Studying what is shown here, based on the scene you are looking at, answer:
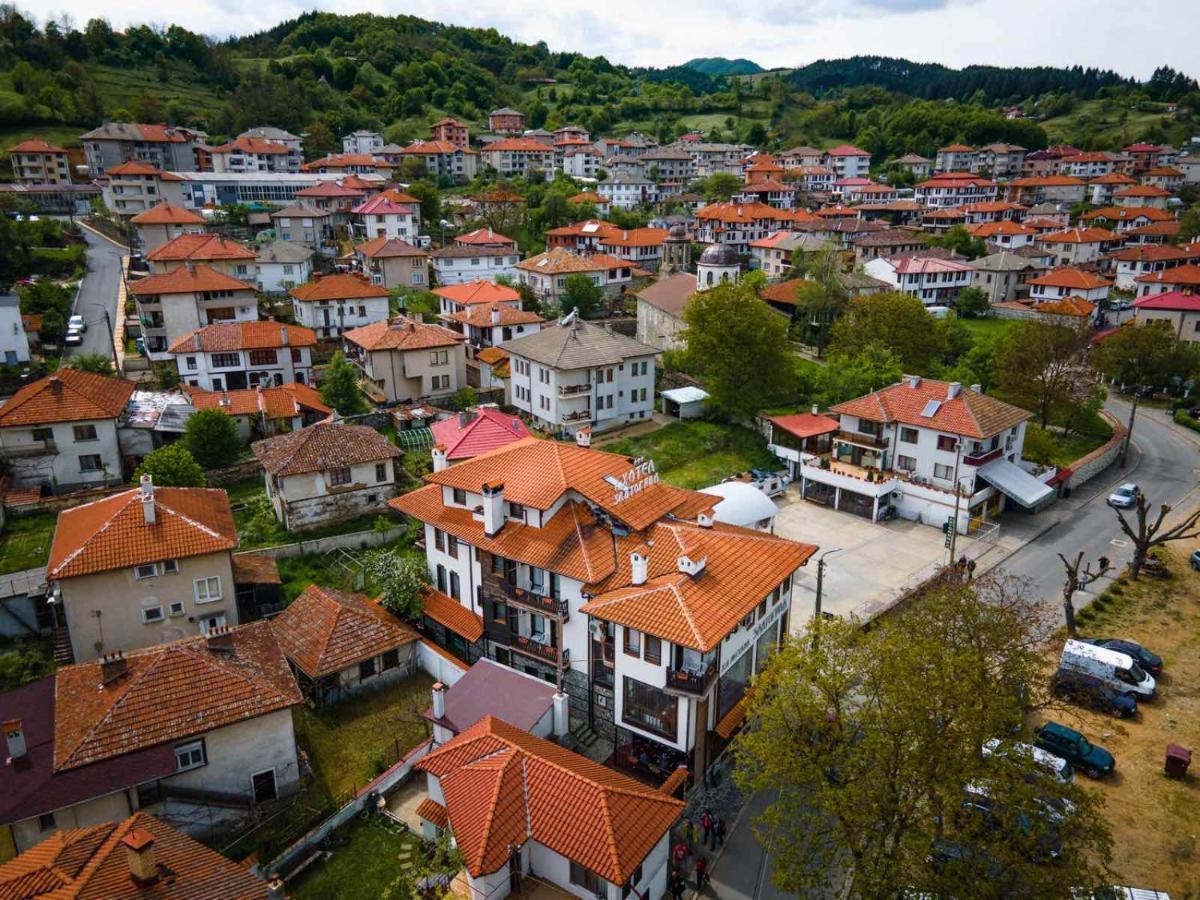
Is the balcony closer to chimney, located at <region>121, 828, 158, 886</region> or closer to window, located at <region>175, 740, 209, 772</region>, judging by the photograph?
window, located at <region>175, 740, 209, 772</region>

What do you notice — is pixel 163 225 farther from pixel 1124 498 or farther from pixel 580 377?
pixel 1124 498

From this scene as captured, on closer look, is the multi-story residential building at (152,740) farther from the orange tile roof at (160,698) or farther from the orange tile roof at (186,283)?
the orange tile roof at (186,283)

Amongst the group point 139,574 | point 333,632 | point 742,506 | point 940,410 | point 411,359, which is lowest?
point 333,632

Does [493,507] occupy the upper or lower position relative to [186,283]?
lower

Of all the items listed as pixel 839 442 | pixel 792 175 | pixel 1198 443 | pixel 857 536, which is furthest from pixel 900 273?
pixel 792 175

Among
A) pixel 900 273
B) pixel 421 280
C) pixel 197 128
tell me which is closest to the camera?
pixel 421 280

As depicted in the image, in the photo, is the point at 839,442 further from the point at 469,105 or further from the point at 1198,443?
the point at 469,105

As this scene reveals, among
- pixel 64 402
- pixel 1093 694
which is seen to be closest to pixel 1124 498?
pixel 1093 694
